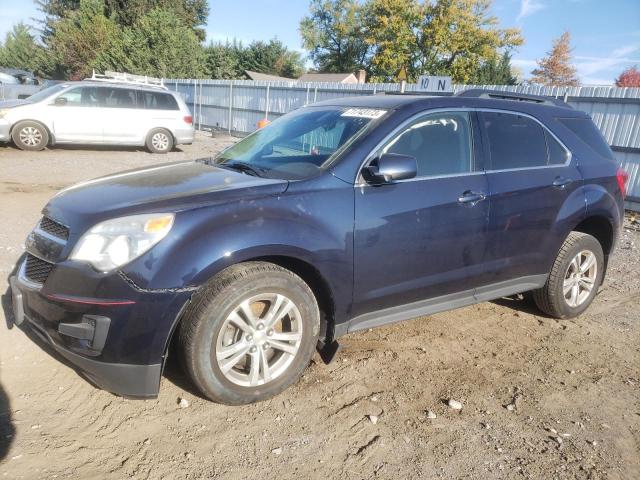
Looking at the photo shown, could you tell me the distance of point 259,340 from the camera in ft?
9.11

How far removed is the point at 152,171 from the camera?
137 inches

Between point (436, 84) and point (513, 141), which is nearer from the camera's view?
point (513, 141)

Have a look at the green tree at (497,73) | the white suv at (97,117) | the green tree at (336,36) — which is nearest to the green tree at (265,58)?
the green tree at (336,36)

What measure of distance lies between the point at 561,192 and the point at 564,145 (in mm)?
446

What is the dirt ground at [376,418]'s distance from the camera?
240cm

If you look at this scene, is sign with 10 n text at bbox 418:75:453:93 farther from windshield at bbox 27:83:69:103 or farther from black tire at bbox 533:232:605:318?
windshield at bbox 27:83:69:103

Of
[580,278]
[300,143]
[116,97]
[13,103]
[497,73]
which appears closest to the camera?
[300,143]

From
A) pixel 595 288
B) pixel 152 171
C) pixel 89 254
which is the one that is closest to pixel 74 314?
pixel 89 254

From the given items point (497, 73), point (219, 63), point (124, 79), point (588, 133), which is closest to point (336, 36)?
point (219, 63)

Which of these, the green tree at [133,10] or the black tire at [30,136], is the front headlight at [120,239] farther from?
the green tree at [133,10]

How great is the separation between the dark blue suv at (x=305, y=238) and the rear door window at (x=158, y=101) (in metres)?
10.4

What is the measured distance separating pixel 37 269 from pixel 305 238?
1480mm

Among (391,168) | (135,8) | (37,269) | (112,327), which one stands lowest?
(112,327)

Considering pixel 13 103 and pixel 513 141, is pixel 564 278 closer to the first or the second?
pixel 513 141
